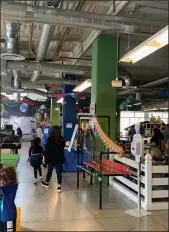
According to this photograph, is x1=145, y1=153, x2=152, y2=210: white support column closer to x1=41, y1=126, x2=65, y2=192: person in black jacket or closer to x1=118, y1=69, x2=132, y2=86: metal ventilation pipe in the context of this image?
x1=41, y1=126, x2=65, y2=192: person in black jacket

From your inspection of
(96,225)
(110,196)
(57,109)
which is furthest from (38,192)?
(57,109)

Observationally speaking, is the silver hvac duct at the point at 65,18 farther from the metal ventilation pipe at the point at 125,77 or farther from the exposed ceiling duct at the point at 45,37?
the metal ventilation pipe at the point at 125,77

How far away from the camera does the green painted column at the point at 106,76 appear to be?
660 centimetres

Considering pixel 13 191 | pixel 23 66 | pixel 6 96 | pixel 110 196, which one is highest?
pixel 23 66

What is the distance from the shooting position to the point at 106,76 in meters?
6.64

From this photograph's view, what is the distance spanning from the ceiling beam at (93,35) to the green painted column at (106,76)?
0.24m

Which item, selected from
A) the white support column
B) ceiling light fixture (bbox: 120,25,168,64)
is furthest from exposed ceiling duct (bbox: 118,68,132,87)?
the white support column

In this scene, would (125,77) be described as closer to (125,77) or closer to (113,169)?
(125,77)

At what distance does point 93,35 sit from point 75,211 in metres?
4.10

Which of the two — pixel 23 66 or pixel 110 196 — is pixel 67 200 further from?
pixel 23 66

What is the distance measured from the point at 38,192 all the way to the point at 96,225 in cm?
232

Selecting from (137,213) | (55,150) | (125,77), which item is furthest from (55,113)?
(137,213)

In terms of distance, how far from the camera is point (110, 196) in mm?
5496

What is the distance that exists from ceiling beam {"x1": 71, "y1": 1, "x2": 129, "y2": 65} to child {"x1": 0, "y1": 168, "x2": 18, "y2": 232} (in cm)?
339
